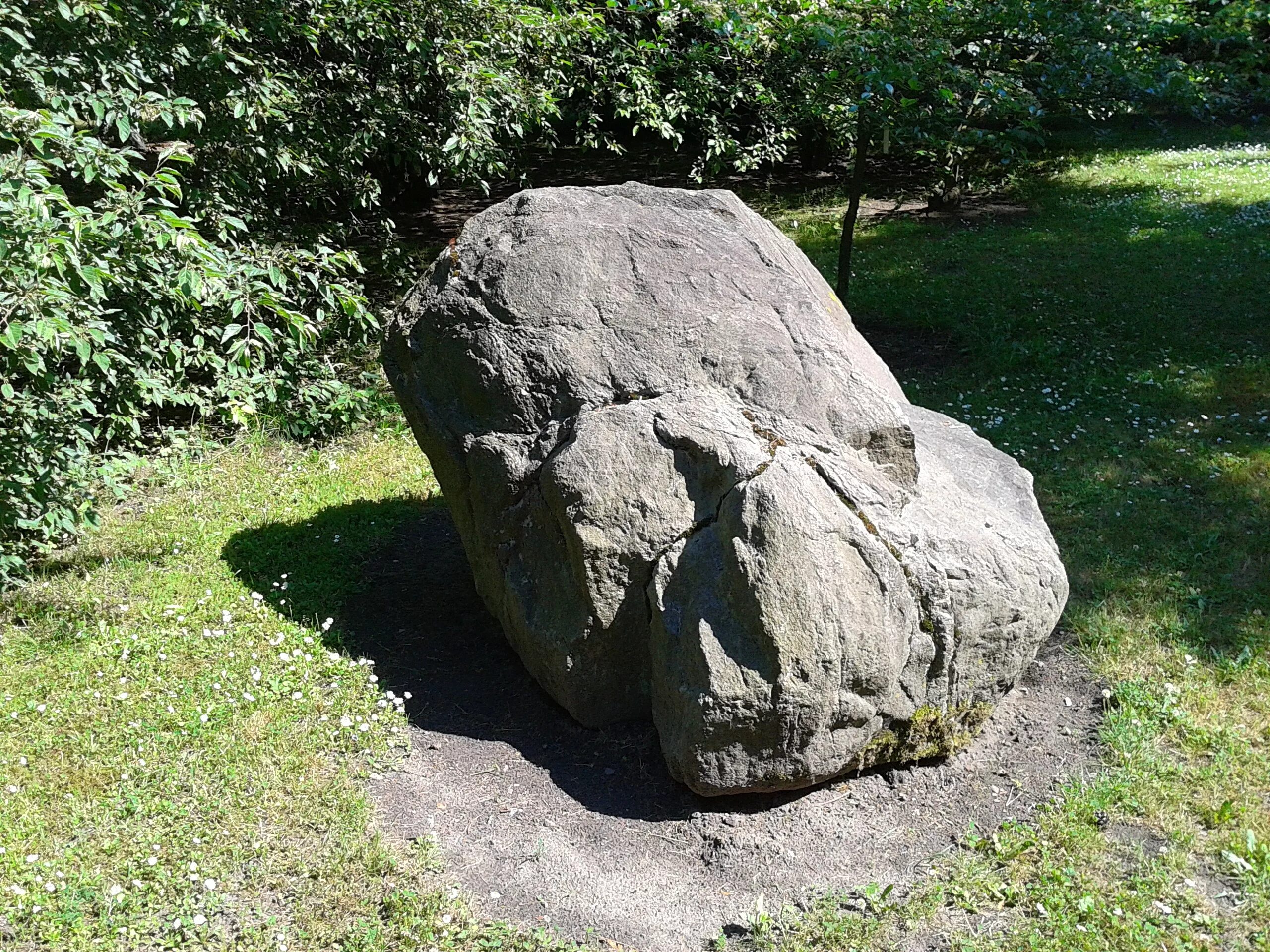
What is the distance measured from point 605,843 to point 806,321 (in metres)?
2.16

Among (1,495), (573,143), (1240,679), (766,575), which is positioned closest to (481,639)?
(766,575)

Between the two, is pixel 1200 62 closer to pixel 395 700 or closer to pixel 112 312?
pixel 395 700

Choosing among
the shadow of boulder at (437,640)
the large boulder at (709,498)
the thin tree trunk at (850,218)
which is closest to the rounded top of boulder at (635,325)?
the large boulder at (709,498)

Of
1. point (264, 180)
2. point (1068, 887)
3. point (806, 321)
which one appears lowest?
point (1068, 887)

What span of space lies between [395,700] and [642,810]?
1.20 metres

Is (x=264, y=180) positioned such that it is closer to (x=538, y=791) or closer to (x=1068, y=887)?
(x=538, y=791)

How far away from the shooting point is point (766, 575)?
3439mm

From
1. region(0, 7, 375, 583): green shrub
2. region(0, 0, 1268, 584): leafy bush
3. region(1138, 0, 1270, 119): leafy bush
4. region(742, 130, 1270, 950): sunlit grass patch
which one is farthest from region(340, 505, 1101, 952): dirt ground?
region(1138, 0, 1270, 119): leafy bush

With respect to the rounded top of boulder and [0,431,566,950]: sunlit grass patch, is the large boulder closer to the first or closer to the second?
the rounded top of boulder

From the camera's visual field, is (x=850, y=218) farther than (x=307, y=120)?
Yes

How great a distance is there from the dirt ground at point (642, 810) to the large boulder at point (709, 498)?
0.59 ft

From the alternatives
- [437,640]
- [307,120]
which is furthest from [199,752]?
[307,120]

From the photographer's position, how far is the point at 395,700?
168 inches

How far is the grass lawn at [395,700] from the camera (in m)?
3.26
